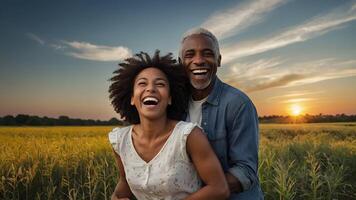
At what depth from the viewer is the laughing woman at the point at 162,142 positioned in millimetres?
2633

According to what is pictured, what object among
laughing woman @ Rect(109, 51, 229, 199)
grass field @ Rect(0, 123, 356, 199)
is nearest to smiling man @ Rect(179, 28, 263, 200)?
A: laughing woman @ Rect(109, 51, 229, 199)

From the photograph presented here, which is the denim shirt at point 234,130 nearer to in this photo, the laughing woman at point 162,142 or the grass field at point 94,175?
the laughing woman at point 162,142

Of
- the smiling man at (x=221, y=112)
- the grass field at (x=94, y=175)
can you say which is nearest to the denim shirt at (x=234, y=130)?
the smiling man at (x=221, y=112)

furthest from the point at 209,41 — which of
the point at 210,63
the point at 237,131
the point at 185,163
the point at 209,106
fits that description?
the point at 185,163

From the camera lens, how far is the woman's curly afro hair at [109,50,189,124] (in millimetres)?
2916

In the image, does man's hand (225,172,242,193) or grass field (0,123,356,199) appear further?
grass field (0,123,356,199)

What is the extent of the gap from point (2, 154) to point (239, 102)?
192 inches

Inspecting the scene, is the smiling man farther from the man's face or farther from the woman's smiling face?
the woman's smiling face

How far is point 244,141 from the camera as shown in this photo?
117 inches

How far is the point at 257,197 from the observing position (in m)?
3.16

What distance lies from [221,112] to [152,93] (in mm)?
536

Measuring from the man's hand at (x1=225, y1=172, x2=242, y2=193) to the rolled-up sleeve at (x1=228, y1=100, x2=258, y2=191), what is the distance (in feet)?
0.32

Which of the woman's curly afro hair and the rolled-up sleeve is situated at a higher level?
the woman's curly afro hair

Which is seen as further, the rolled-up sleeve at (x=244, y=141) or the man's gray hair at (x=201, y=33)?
the man's gray hair at (x=201, y=33)
